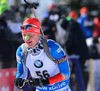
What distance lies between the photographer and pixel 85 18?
910cm

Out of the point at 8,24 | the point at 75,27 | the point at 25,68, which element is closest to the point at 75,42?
the point at 75,27

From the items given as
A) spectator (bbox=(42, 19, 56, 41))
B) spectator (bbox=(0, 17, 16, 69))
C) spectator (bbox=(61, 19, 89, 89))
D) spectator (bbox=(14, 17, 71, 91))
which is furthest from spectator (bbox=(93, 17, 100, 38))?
spectator (bbox=(14, 17, 71, 91))

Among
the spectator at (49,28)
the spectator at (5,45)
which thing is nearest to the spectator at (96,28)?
the spectator at (49,28)

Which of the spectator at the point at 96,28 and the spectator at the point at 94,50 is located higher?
the spectator at the point at 96,28

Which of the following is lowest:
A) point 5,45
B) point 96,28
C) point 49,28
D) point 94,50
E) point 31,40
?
point 31,40

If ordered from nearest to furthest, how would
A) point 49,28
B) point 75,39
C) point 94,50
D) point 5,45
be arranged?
point 5,45, point 75,39, point 49,28, point 94,50

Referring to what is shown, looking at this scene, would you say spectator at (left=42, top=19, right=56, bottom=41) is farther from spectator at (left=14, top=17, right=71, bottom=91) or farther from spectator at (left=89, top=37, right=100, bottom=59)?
spectator at (left=14, top=17, right=71, bottom=91)

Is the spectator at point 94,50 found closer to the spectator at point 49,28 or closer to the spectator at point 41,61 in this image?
the spectator at point 49,28

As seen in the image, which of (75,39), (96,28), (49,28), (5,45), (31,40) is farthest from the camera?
(96,28)

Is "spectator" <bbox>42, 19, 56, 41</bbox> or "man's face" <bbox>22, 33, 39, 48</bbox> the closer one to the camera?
"man's face" <bbox>22, 33, 39, 48</bbox>

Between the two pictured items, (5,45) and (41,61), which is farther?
(5,45)

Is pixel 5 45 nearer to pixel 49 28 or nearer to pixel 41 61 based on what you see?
pixel 49 28

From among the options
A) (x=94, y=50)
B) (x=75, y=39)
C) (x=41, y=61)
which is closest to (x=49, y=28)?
(x=75, y=39)

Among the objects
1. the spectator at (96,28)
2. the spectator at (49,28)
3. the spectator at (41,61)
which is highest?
the spectator at (96,28)
